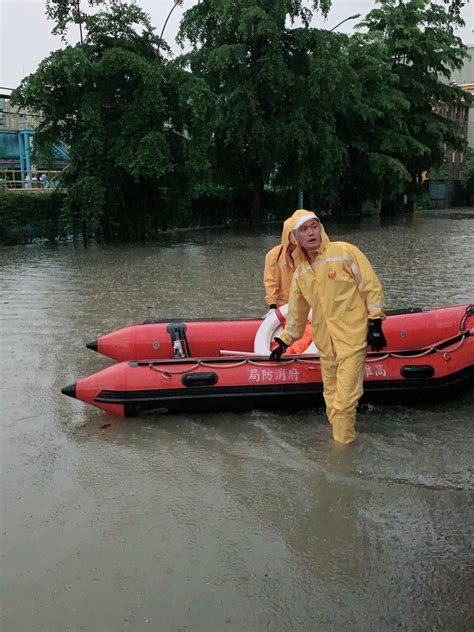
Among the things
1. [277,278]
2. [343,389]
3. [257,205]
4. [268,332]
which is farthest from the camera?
[257,205]

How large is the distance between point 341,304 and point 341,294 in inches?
2.6

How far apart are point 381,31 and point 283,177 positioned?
9521mm

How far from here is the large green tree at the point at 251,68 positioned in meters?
18.7

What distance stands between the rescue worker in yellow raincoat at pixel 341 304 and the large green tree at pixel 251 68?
1580 centimetres

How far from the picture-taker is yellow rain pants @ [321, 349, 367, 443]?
12.9ft

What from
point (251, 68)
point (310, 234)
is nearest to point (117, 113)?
point (251, 68)

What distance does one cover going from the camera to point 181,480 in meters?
3.82

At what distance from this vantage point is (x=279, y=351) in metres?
4.64

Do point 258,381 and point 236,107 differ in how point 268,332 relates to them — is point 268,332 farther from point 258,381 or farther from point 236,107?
point 236,107

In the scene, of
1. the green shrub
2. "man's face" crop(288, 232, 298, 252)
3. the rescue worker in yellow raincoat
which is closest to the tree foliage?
the green shrub

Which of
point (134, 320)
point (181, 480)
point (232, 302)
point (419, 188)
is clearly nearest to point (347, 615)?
point (181, 480)

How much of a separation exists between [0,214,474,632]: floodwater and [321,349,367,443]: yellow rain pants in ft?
0.57

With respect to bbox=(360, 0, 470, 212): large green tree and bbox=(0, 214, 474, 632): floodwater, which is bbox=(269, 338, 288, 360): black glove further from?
bbox=(360, 0, 470, 212): large green tree

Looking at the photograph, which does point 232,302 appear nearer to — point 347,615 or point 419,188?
point 347,615
